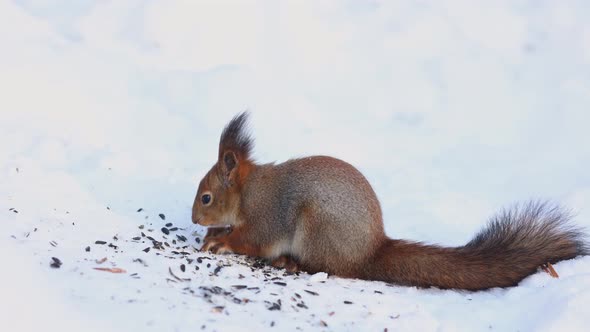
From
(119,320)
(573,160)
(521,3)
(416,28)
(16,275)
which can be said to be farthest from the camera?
(521,3)

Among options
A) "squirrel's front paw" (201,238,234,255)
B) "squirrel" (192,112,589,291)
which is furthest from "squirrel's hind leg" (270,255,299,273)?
"squirrel's front paw" (201,238,234,255)

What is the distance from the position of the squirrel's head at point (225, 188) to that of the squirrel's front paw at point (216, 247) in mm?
172

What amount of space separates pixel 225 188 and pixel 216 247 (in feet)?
1.18

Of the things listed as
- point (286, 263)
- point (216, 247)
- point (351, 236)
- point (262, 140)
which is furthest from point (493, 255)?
point (262, 140)

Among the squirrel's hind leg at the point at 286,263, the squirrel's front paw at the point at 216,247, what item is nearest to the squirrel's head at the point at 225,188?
the squirrel's front paw at the point at 216,247

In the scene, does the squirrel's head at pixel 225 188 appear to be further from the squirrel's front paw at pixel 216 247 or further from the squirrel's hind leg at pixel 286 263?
the squirrel's hind leg at pixel 286 263

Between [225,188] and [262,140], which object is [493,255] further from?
[262,140]

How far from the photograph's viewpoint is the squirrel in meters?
4.33

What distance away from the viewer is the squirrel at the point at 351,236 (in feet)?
14.2

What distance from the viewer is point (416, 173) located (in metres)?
6.39

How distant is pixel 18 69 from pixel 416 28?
12.8ft

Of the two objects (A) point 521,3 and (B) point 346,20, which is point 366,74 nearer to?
(B) point 346,20

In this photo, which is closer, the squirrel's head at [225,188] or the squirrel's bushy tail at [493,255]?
the squirrel's bushy tail at [493,255]

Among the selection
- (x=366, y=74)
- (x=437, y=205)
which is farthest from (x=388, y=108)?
(x=437, y=205)
